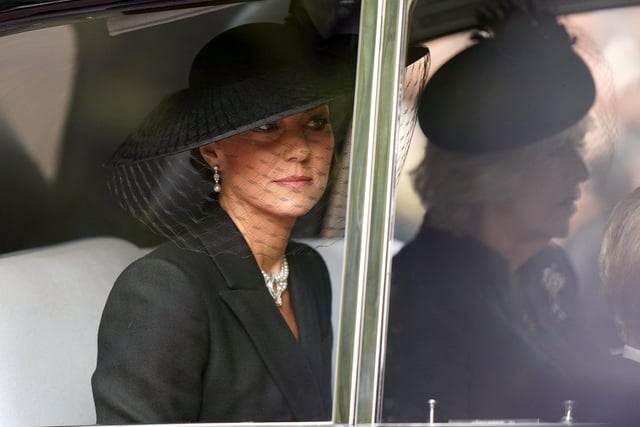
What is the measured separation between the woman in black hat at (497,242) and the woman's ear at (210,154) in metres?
0.34

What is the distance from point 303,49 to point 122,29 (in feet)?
1.13

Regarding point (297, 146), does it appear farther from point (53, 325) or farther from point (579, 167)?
point (53, 325)

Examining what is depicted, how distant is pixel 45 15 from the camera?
2018mm

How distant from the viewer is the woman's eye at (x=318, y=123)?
1.80 m

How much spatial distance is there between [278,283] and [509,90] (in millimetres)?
477

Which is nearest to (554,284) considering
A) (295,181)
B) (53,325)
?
(295,181)

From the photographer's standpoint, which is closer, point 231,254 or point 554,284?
point 554,284

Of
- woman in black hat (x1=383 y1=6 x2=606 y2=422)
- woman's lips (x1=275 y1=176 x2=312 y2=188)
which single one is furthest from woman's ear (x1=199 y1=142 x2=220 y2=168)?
woman in black hat (x1=383 y1=6 x2=606 y2=422)

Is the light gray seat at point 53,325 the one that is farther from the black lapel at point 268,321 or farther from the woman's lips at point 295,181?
the woman's lips at point 295,181

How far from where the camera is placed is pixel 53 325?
1.98 m

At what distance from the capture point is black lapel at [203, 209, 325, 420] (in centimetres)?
177

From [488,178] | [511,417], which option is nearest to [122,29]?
[488,178]

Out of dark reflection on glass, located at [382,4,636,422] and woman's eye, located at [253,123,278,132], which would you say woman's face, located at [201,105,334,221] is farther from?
dark reflection on glass, located at [382,4,636,422]

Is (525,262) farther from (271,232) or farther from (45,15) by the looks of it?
(45,15)
